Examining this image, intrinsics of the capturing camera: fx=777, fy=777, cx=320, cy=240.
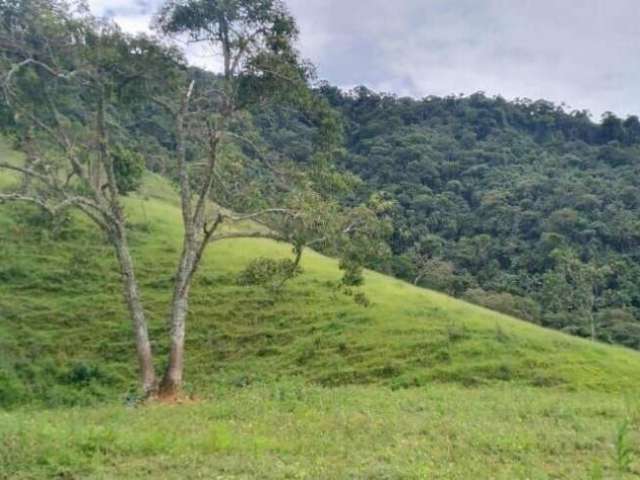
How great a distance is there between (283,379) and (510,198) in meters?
40.6

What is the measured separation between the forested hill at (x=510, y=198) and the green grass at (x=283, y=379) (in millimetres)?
8009

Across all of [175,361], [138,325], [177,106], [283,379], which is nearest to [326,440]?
[175,361]

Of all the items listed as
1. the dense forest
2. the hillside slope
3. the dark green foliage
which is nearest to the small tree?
the dark green foliage

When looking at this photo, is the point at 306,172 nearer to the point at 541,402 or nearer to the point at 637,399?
the point at 541,402

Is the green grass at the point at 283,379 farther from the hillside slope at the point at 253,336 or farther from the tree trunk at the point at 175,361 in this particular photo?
the tree trunk at the point at 175,361

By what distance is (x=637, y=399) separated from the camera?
17406 mm

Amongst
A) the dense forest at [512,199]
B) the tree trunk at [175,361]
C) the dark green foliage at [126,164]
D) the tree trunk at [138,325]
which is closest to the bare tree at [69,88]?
the tree trunk at [138,325]

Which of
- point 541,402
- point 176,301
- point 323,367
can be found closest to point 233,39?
point 176,301

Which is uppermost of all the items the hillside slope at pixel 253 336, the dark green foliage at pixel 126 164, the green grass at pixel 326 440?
the dark green foliage at pixel 126 164

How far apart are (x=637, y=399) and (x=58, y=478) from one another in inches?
A: 526

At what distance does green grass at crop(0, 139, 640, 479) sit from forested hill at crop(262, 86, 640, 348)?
8.01 meters

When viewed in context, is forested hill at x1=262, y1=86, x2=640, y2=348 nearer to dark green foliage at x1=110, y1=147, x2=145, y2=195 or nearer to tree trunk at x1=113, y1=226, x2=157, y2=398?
dark green foliage at x1=110, y1=147, x2=145, y2=195

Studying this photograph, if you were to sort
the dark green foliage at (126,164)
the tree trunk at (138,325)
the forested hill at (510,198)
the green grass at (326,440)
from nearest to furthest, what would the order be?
the green grass at (326,440)
the tree trunk at (138,325)
the dark green foliage at (126,164)
the forested hill at (510,198)

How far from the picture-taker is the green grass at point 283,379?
31.6 feet
